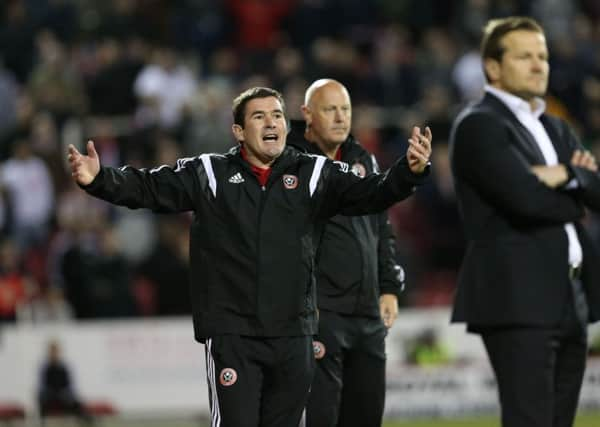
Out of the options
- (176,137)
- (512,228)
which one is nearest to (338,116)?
(512,228)

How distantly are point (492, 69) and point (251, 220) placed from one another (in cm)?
130

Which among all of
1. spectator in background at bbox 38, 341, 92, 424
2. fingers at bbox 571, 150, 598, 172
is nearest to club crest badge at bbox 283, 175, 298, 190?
fingers at bbox 571, 150, 598, 172

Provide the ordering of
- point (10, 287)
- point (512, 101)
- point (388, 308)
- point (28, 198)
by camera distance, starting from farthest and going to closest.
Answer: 1. point (28, 198)
2. point (10, 287)
3. point (388, 308)
4. point (512, 101)

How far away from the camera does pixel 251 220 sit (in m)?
6.55

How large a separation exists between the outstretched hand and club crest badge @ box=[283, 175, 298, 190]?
0.62 metres

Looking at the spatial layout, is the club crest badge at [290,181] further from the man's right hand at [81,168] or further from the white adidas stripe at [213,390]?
the man's right hand at [81,168]

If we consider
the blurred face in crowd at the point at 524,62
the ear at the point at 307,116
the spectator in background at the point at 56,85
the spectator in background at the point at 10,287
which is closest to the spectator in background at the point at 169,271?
the spectator in background at the point at 10,287

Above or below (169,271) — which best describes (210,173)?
above

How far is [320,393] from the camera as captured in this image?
7414 mm

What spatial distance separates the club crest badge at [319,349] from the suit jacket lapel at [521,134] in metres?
1.71

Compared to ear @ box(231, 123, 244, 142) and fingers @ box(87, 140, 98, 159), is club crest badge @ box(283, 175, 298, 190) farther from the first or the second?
fingers @ box(87, 140, 98, 159)

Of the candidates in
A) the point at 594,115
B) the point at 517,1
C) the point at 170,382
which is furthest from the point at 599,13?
the point at 170,382

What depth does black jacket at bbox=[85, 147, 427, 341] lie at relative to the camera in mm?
6496

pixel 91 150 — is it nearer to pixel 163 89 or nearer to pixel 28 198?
pixel 28 198
